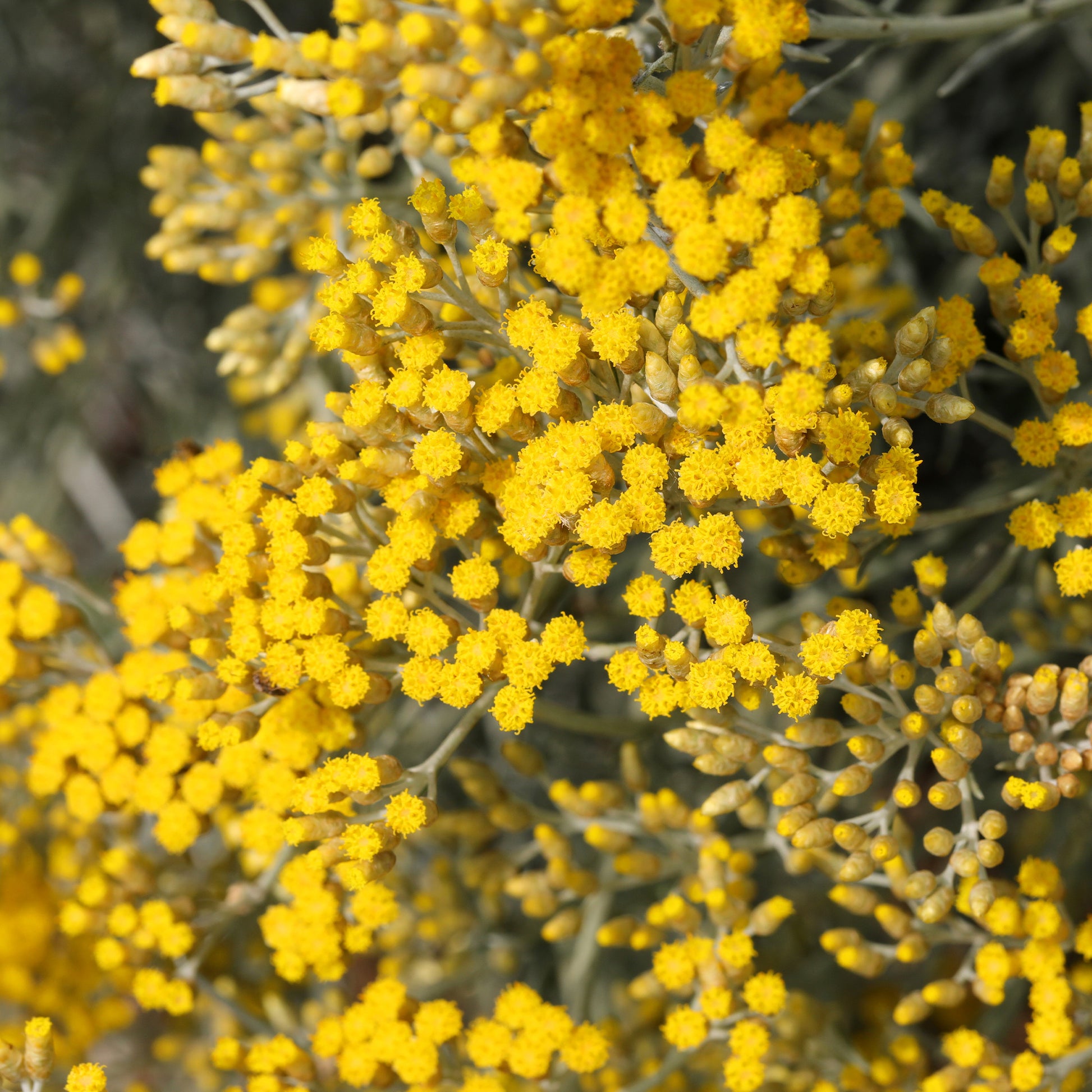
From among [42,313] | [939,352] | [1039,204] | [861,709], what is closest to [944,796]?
[861,709]

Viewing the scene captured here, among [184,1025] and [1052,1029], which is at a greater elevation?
[1052,1029]

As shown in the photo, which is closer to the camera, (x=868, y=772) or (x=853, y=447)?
Answer: (x=853, y=447)

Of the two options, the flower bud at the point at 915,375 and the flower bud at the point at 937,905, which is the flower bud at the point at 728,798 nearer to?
the flower bud at the point at 937,905

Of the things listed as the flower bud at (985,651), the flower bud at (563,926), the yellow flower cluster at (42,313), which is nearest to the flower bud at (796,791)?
the flower bud at (985,651)

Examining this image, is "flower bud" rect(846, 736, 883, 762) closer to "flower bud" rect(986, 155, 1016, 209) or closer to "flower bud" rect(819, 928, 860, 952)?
"flower bud" rect(819, 928, 860, 952)

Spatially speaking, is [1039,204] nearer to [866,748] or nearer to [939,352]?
[939,352]

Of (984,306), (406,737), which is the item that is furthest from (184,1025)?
(984,306)

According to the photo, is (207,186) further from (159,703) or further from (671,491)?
(671,491)

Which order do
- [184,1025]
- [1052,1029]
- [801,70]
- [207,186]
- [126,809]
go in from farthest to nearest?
[184,1025]
[207,186]
[801,70]
[126,809]
[1052,1029]
